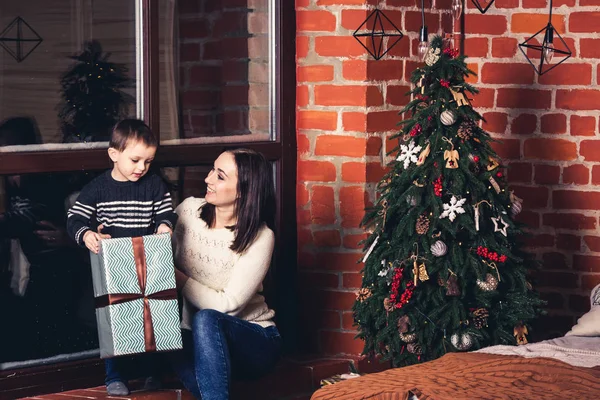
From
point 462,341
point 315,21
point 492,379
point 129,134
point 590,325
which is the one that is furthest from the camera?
point 315,21

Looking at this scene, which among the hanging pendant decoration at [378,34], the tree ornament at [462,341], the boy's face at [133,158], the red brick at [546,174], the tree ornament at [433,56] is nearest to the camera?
the boy's face at [133,158]

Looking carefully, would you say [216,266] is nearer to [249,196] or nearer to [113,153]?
[249,196]

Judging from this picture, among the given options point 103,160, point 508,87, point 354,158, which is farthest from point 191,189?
point 508,87

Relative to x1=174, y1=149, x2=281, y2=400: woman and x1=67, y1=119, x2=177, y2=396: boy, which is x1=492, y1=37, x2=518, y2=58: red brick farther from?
x1=67, y1=119, x2=177, y2=396: boy

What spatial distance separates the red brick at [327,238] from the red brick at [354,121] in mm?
421

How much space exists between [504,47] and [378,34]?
0.72 m

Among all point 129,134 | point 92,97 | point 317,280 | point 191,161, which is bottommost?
point 317,280

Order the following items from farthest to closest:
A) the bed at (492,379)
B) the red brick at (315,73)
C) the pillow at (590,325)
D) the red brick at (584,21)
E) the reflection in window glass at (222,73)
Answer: the red brick at (584,21), the red brick at (315,73), the reflection in window glass at (222,73), the pillow at (590,325), the bed at (492,379)

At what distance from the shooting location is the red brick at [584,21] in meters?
4.33

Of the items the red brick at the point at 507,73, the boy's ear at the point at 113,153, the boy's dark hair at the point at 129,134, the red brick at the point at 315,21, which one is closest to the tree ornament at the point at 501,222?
the red brick at the point at 507,73

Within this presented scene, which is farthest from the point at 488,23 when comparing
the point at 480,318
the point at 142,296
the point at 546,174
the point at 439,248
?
the point at 142,296

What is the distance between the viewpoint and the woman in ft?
11.8

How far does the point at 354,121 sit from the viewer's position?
4.15 m

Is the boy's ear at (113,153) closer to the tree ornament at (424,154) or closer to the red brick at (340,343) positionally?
the tree ornament at (424,154)
